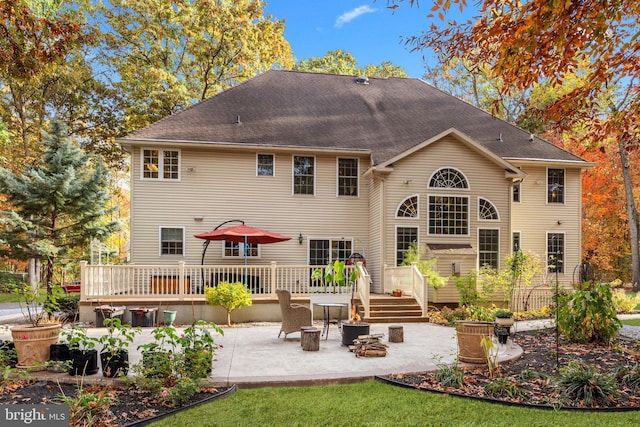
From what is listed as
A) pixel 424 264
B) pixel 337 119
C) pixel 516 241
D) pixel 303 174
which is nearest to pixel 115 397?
pixel 424 264

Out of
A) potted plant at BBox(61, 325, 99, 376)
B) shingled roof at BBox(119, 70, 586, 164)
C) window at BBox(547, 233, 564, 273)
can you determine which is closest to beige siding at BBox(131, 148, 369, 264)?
shingled roof at BBox(119, 70, 586, 164)

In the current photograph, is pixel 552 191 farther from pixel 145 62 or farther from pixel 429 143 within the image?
pixel 145 62

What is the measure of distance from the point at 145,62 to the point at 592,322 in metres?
23.7

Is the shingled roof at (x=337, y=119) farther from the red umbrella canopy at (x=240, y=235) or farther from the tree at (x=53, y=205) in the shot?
the tree at (x=53, y=205)

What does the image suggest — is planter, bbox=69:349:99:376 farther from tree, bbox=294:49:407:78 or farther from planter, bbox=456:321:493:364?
tree, bbox=294:49:407:78

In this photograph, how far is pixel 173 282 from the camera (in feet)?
44.0

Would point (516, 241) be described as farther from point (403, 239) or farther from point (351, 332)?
point (351, 332)

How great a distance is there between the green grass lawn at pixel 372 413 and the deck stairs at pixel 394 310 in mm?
6984

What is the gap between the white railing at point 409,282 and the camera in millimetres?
13070

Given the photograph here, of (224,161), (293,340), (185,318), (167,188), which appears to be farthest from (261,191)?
(293,340)

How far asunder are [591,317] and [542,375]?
119 inches

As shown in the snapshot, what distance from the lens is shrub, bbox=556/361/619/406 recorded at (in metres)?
5.43

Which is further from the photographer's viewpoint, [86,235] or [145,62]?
[145,62]

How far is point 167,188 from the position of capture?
16062mm
